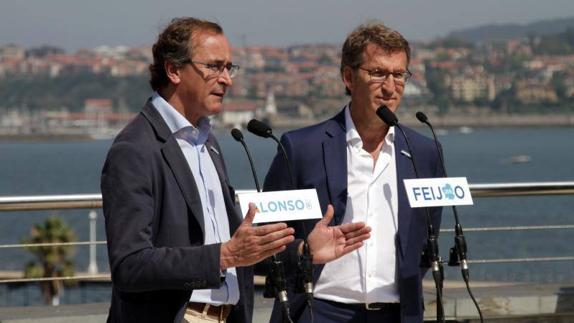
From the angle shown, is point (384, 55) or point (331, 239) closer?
point (331, 239)

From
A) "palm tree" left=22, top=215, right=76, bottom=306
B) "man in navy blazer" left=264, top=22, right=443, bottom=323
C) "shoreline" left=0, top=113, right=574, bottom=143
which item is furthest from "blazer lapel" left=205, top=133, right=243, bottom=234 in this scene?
"shoreline" left=0, top=113, right=574, bottom=143

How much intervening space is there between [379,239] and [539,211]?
236ft

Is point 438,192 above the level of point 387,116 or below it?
below

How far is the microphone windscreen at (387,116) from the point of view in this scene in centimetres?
453

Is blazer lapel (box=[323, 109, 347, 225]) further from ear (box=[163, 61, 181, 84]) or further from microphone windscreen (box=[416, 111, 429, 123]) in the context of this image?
ear (box=[163, 61, 181, 84])

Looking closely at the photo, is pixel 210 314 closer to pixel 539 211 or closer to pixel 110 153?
pixel 110 153

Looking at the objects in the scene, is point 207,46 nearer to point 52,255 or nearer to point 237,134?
point 237,134

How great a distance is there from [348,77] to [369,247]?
62 cm

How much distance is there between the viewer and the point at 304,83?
173 meters

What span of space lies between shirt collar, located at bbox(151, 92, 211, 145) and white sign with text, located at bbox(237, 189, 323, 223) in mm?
203

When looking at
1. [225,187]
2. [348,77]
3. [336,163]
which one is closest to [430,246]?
[336,163]

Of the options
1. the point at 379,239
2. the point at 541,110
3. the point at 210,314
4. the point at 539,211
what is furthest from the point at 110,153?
the point at 541,110

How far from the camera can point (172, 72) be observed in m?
3.92

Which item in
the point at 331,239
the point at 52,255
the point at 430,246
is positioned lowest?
the point at 52,255
